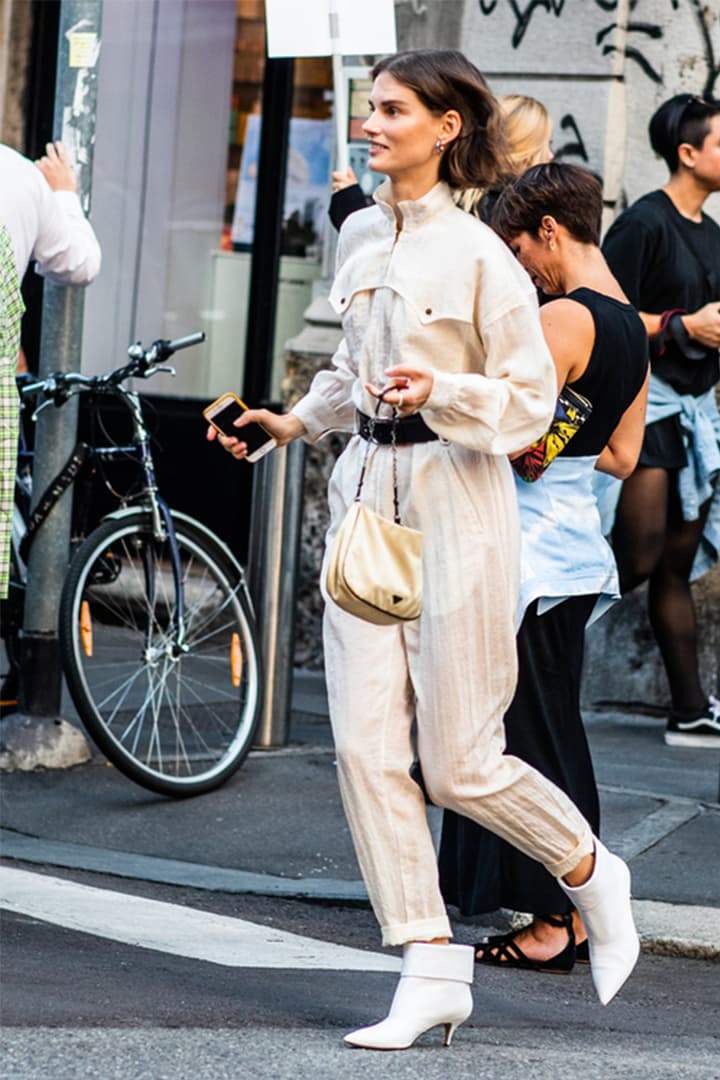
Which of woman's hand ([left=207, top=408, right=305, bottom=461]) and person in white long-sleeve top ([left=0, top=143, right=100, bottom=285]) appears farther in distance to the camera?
person in white long-sleeve top ([left=0, top=143, right=100, bottom=285])

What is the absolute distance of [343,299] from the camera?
4.04m

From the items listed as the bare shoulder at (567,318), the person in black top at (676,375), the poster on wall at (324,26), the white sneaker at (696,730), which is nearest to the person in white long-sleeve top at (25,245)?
the poster on wall at (324,26)

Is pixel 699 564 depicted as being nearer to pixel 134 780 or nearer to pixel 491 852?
pixel 134 780

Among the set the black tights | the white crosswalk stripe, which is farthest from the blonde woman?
the white crosswalk stripe

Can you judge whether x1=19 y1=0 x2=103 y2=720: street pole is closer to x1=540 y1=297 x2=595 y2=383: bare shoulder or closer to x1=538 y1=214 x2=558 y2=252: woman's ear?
x1=538 y1=214 x2=558 y2=252: woman's ear

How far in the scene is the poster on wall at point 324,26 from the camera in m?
6.39

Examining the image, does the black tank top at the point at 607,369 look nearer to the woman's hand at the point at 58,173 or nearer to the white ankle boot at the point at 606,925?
the white ankle boot at the point at 606,925

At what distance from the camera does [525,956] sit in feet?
15.7

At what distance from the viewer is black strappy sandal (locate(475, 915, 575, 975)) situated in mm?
4780

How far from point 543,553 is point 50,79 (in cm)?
577

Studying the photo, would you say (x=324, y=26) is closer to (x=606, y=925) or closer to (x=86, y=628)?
(x=86, y=628)

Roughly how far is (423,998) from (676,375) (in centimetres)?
349

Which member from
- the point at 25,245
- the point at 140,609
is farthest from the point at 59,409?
the point at 25,245

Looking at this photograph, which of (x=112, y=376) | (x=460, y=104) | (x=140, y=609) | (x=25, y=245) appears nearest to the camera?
(x=460, y=104)
